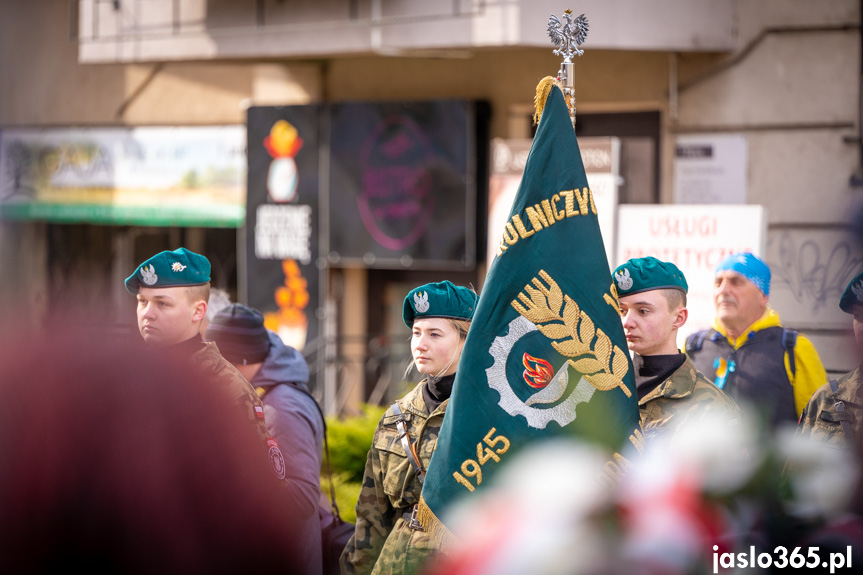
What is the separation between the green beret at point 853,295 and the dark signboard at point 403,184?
6015 mm

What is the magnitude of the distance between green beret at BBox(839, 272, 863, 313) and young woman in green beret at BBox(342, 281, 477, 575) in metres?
1.36

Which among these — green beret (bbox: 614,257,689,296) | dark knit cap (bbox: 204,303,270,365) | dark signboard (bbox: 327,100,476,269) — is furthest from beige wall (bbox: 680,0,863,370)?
dark knit cap (bbox: 204,303,270,365)

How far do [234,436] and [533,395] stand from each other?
1055 millimetres

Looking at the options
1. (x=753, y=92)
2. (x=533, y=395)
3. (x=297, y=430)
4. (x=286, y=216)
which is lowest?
(x=297, y=430)

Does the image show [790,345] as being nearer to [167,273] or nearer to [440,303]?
[440,303]

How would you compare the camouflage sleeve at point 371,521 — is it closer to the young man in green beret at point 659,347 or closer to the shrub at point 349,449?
the young man in green beret at point 659,347

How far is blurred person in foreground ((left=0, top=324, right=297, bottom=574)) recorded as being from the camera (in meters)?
1.79

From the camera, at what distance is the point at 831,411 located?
365 centimetres

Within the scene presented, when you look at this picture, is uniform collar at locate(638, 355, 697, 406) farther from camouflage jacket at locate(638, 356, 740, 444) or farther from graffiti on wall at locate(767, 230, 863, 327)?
graffiti on wall at locate(767, 230, 863, 327)

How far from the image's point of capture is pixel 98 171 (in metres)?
12.2

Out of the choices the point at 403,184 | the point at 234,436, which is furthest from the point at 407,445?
the point at 403,184

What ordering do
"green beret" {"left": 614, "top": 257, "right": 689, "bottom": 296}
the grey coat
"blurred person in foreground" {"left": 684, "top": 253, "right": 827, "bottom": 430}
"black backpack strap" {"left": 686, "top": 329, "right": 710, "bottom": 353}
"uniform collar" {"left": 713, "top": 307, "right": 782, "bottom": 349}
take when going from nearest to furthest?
"green beret" {"left": 614, "top": 257, "right": 689, "bottom": 296}, the grey coat, "blurred person in foreground" {"left": 684, "top": 253, "right": 827, "bottom": 430}, "uniform collar" {"left": 713, "top": 307, "right": 782, "bottom": 349}, "black backpack strap" {"left": 686, "top": 329, "right": 710, "bottom": 353}

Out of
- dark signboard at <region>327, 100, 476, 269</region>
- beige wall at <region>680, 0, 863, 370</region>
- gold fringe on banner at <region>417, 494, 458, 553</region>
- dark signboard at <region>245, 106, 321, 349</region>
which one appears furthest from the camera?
dark signboard at <region>245, 106, 321, 349</region>

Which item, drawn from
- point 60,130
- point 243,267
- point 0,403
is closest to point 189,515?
point 0,403
